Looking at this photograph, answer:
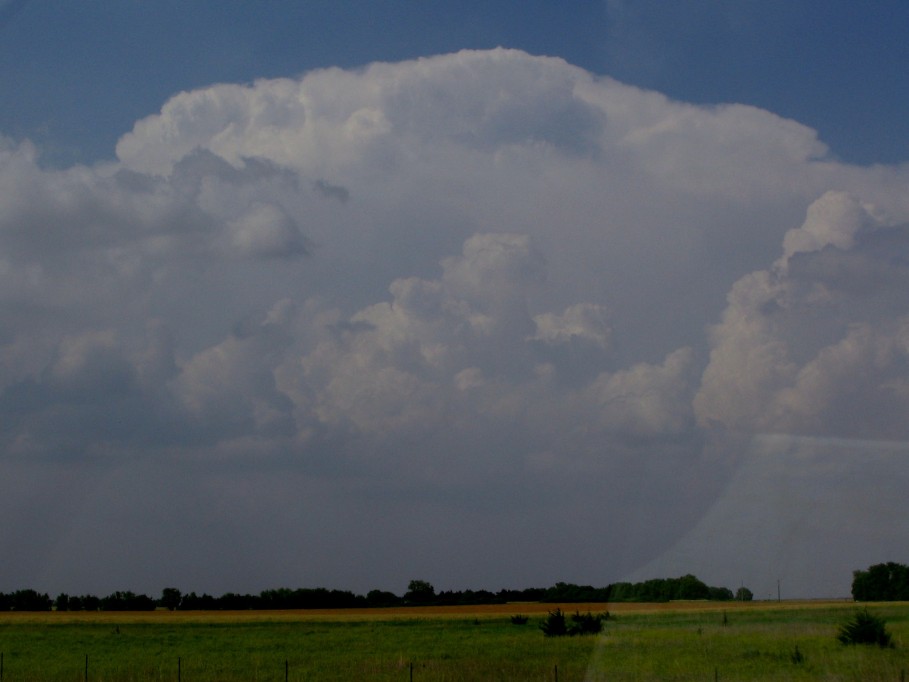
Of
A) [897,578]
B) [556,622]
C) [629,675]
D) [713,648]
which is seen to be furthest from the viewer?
[897,578]

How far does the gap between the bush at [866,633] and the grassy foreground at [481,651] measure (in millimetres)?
562

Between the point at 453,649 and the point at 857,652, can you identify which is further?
the point at 453,649

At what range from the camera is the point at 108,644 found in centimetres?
6300

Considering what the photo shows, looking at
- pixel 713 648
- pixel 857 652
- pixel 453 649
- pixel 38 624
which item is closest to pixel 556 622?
pixel 453 649

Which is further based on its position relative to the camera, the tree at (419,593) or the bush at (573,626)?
the tree at (419,593)

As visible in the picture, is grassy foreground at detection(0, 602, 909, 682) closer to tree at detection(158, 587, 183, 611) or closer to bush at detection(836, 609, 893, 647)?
bush at detection(836, 609, 893, 647)

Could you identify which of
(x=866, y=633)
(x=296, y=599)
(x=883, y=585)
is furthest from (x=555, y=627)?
(x=296, y=599)

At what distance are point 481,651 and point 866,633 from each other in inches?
667

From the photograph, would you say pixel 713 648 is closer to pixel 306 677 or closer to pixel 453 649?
pixel 453 649

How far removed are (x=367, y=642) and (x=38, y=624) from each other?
4291cm

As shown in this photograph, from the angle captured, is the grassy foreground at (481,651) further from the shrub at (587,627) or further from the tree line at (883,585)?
the tree line at (883,585)

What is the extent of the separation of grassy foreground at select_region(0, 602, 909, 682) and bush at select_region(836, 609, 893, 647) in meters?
0.56

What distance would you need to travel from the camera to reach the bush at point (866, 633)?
4494cm

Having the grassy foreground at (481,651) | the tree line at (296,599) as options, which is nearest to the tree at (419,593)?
the tree line at (296,599)
